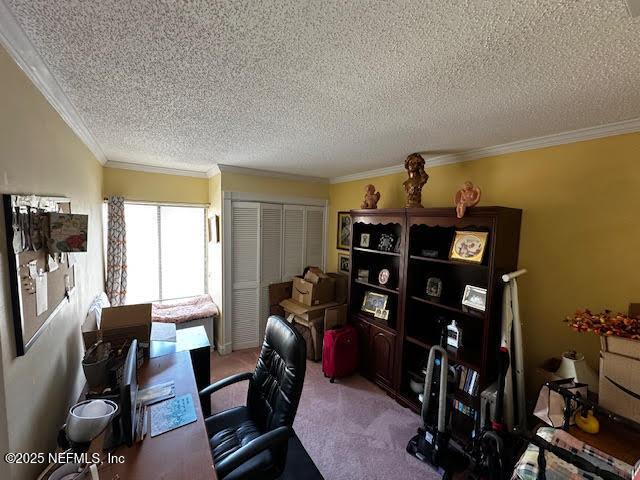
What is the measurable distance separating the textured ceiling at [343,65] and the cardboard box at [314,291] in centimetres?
196

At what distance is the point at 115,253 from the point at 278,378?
272 centimetres

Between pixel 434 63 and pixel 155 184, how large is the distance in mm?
3451

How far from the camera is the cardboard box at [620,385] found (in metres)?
1.38

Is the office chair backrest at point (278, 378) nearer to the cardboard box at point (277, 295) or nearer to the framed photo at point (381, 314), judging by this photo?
the framed photo at point (381, 314)

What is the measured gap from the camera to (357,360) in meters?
3.09

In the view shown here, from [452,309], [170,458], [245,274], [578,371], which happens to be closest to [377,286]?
[452,309]

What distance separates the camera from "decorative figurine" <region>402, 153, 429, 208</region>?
8.29 feet

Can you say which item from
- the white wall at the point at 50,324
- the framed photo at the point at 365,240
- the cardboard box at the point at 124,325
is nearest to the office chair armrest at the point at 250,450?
the white wall at the point at 50,324

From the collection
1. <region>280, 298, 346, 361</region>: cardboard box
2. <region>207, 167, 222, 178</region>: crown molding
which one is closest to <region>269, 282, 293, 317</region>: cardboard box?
<region>280, 298, 346, 361</region>: cardboard box

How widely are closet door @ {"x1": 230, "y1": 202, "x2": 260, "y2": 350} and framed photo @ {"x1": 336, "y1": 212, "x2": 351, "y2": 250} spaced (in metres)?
1.16

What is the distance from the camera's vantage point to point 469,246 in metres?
2.12

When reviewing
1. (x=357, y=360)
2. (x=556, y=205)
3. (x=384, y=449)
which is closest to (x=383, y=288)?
(x=357, y=360)

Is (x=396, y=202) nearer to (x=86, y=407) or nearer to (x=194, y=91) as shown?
(x=194, y=91)

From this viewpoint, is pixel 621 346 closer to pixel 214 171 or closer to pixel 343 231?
pixel 343 231
